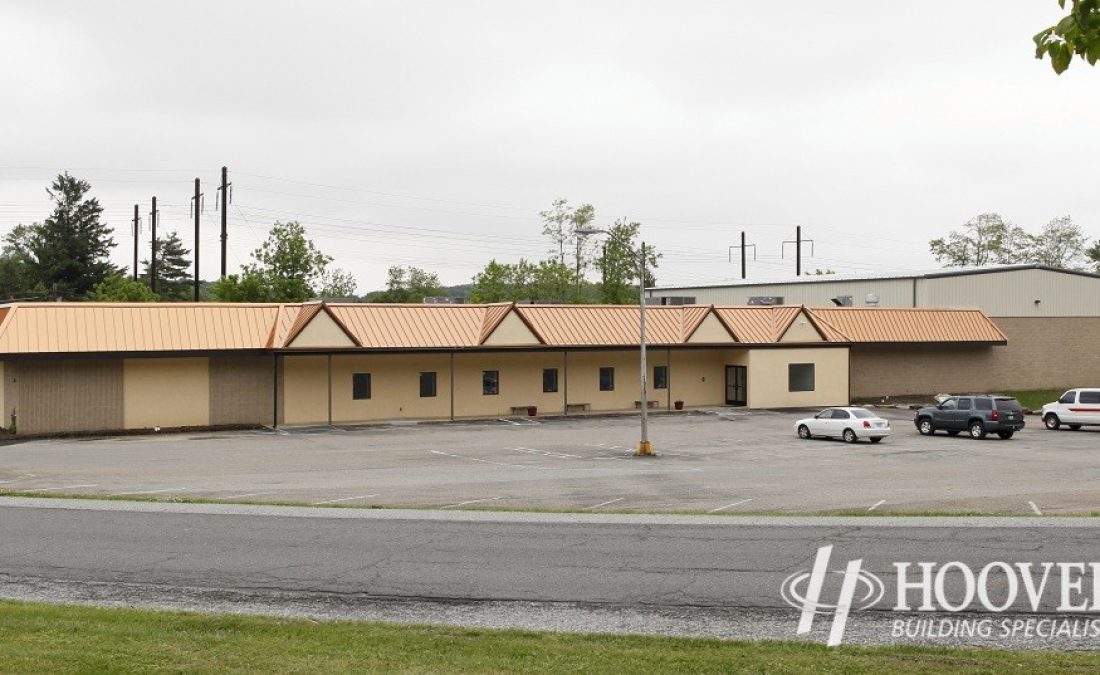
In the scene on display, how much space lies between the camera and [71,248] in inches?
4306

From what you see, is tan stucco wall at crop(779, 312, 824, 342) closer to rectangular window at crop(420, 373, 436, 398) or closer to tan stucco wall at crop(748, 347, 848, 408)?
tan stucco wall at crop(748, 347, 848, 408)

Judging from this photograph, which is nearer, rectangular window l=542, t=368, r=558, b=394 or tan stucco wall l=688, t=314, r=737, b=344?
rectangular window l=542, t=368, r=558, b=394

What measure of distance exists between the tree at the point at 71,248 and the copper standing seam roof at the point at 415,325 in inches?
2463

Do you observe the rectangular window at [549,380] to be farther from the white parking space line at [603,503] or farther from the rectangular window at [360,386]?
the white parking space line at [603,503]

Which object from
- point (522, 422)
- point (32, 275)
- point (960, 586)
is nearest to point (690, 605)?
point (960, 586)

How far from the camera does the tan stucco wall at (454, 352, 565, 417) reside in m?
54.9

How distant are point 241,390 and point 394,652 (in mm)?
39117

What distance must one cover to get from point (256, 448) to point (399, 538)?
70.0 ft

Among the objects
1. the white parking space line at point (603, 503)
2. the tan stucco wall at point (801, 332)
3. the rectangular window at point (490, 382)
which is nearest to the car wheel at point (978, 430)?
the tan stucco wall at point (801, 332)

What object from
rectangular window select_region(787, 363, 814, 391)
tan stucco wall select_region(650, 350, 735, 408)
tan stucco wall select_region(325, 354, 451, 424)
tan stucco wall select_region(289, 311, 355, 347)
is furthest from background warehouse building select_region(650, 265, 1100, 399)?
tan stucco wall select_region(289, 311, 355, 347)

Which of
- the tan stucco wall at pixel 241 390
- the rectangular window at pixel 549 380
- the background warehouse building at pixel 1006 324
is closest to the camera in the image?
the tan stucco wall at pixel 241 390

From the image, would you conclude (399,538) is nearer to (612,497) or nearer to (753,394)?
(612,497)

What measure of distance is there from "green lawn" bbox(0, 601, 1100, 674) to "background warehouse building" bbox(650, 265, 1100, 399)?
2196 inches

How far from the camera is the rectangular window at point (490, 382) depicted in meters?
55.5
